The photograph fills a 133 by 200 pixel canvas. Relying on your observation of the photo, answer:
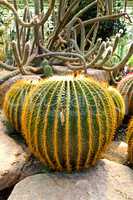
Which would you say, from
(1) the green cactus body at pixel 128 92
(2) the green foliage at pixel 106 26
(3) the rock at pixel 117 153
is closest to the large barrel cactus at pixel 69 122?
(3) the rock at pixel 117 153

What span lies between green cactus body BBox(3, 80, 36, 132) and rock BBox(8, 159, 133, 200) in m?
0.59

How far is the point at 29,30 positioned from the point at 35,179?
2402 millimetres

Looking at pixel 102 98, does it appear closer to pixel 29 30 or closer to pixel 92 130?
pixel 92 130

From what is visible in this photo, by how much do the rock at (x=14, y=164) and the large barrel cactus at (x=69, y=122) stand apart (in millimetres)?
148

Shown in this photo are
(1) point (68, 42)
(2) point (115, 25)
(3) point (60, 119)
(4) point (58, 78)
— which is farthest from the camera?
(2) point (115, 25)

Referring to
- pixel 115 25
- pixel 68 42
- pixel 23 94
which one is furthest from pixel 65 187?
pixel 115 25

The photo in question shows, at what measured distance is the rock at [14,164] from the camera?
246 cm

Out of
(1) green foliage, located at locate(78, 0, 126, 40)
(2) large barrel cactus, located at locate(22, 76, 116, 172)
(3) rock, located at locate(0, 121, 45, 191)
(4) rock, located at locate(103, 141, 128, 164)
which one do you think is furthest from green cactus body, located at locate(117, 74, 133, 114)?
(1) green foliage, located at locate(78, 0, 126, 40)

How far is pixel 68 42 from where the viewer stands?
4.45 meters

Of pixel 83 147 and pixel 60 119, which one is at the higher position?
pixel 60 119

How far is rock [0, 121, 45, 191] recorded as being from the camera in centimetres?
246

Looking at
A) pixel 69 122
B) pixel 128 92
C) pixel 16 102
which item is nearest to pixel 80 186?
pixel 69 122

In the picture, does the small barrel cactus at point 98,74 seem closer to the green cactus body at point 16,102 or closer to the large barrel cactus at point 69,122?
the green cactus body at point 16,102

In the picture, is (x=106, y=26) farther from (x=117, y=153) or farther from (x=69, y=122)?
(x=69, y=122)
